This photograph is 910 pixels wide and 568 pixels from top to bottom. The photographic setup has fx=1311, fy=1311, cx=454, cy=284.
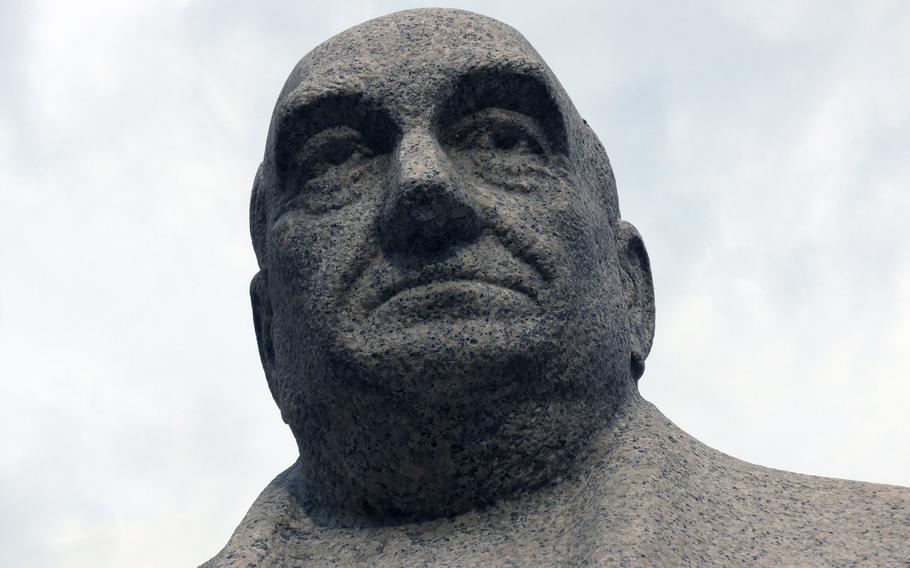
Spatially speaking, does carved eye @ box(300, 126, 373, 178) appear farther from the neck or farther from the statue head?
the neck

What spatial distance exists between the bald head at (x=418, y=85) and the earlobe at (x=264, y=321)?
0.49m

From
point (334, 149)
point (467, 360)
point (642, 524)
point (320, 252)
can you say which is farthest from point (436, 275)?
point (642, 524)

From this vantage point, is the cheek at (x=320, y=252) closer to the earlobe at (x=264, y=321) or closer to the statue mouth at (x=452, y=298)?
the statue mouth at (x=452, y=298)

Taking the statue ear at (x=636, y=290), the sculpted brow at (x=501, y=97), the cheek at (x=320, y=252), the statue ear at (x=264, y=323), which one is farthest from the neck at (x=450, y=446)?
the sculpted brow at (x=501, y=97)

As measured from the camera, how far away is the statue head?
4.89 m

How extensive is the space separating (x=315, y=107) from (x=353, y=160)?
26 centimetres

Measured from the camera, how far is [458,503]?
5.04 m

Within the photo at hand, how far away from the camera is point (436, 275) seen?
4.95 metres

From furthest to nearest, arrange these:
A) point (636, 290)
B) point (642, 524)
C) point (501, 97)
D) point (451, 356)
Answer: point (636, 290) < point (501, 97) < point (451, 356) < point (642, 524)

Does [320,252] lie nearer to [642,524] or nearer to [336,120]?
[336,120]

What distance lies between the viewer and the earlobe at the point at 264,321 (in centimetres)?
595

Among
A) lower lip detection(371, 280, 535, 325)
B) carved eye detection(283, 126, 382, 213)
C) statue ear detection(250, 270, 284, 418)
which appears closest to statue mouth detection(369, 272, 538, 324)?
lower lip detection(371, 280, 535, 325)

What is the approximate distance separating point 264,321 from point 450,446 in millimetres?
1430

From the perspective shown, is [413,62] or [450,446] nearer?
[450,446]
